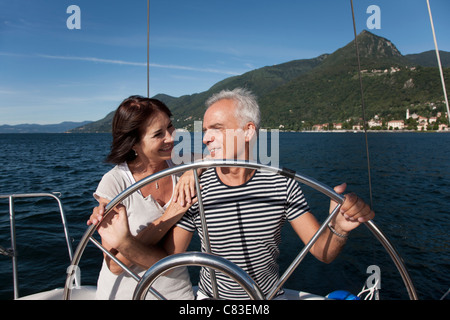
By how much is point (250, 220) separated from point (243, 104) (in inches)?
22.6

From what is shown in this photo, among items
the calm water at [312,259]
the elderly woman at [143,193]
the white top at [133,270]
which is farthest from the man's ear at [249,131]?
the calm water at [312,259]

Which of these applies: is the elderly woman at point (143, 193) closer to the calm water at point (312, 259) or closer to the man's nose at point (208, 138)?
the man's nose at point (208, 138)

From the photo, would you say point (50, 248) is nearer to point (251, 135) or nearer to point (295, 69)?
point (251, 135)

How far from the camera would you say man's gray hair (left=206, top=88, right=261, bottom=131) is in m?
1.52

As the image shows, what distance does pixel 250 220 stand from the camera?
1.42 metres

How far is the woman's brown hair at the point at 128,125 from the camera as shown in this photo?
163cm

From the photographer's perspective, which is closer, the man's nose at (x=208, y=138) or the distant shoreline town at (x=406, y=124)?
the man's nose at (x=208, y=138)

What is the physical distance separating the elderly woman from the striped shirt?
176 mm

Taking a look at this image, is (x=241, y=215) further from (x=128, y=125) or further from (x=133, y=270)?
(x=128, y=125)

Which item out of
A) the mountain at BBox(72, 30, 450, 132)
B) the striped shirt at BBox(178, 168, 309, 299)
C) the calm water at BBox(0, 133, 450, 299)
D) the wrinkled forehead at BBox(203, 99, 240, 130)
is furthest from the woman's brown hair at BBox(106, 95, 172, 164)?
the mountain at BBox(72, 30, 450, 132)

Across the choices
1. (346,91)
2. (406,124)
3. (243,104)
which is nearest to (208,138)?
(243,104)

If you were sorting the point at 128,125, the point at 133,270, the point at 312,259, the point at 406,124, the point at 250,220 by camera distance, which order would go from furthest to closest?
the point at 406,124 < the point at 312,259 < the point at 128,125 < the point at 133,270 < the point at 250,220

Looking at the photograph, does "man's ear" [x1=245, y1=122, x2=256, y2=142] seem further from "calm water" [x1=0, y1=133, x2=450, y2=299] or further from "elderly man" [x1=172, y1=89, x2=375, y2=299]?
"calm water" [x1=0, y1=133, x2=450, y2=299]

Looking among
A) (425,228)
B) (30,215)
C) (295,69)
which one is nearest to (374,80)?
(295,69)
